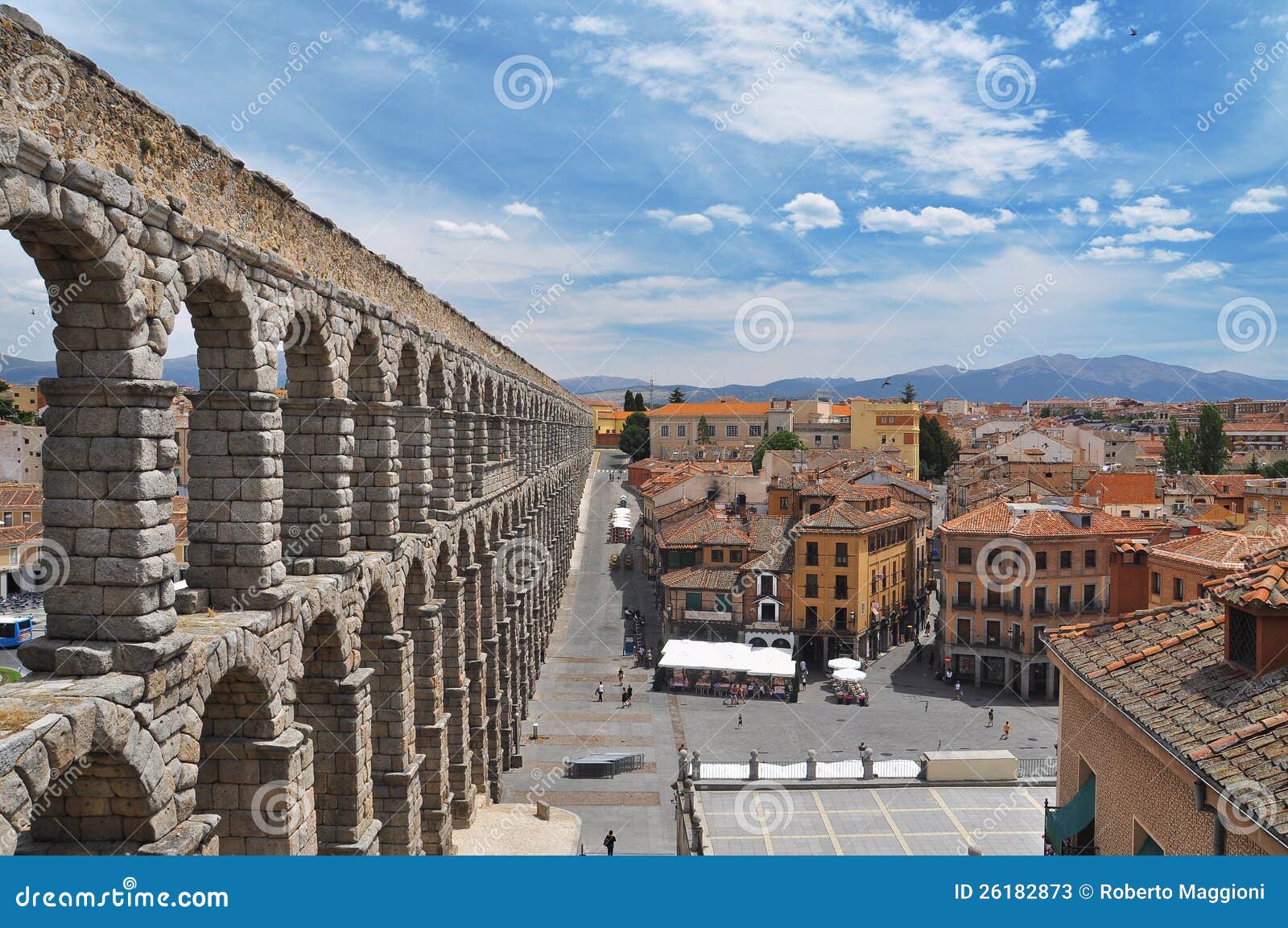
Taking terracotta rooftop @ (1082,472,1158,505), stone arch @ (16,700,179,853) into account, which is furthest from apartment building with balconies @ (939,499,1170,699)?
stone arch @ (16,700,179,853)

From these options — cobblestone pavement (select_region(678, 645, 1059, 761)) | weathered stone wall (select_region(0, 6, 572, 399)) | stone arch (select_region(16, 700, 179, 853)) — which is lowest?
cobblestone pavement (select_region(678, 645, 1059, 761))

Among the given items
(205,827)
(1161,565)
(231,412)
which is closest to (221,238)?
(231,412)

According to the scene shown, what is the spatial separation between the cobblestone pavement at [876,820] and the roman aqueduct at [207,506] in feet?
37.7

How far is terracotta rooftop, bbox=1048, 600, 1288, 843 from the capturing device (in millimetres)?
11344

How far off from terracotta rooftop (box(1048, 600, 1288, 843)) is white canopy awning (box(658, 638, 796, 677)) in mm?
30106

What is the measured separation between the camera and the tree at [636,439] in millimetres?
154750

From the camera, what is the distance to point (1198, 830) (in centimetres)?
1222

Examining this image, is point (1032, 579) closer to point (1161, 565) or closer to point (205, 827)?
point (1161, 565)

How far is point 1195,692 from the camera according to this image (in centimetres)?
1400

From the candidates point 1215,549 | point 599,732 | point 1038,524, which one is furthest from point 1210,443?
point 599,732

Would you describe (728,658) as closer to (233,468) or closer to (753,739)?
(753,739)

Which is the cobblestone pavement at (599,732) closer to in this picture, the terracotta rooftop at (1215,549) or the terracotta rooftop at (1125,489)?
the terracotta rooftop at (1215,549)

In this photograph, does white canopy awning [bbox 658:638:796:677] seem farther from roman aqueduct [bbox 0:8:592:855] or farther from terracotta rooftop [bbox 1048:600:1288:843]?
terracotta rooftop [bbox 1048:600:1288:843]

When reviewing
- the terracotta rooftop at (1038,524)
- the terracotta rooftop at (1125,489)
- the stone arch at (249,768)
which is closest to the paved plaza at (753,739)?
the terracotta rooftop at (1038,524)
